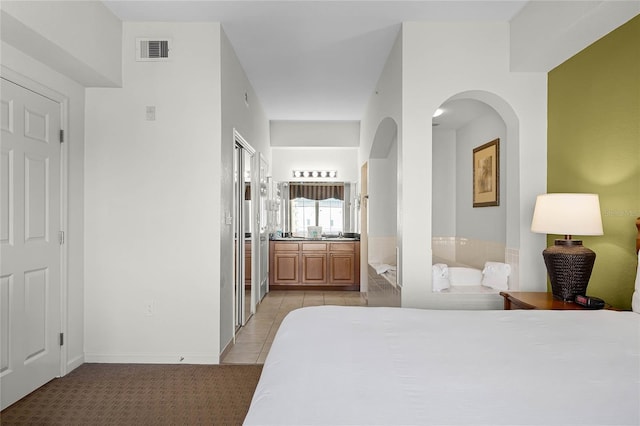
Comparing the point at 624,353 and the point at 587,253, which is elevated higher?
the point at 587,253

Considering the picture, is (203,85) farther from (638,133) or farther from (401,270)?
(638,133)

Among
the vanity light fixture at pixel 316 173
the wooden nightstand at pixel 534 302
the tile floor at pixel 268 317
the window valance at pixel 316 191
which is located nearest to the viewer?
the wooden nightstand at pixel 534 302

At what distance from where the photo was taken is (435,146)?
17.6 ft

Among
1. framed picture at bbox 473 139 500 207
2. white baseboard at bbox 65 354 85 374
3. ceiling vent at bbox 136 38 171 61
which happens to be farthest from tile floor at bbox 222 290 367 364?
ceiling vent at bbox 136 38 171 61

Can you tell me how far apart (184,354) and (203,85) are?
2.21 m

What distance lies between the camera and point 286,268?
6.64 m

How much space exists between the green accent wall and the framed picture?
995mm

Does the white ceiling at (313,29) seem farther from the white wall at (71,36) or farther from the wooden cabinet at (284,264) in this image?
the wooden cabinet at (284,264)

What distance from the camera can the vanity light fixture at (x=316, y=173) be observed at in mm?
7191

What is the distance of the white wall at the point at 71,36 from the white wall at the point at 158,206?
171mm

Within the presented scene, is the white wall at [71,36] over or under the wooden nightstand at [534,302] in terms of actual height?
over

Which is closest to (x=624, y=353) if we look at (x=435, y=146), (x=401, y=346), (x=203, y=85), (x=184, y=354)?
(x=401, y=346)

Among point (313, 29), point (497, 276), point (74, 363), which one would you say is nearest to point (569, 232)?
point (497, 276)

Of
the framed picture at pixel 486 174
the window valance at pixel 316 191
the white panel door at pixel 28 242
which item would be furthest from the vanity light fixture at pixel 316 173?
the white panel door at pixel 28 242
